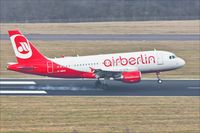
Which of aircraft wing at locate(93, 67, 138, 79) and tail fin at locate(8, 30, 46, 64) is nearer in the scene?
tail fin at locate(8, 30, 46, 64)

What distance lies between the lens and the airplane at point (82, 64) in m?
54.8

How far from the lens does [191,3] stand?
132 metres

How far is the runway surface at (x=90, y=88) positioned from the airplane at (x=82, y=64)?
1126 millimetres

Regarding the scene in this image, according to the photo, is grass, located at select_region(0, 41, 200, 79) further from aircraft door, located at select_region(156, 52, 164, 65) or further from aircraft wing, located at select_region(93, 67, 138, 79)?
aircraft wing, located at select_region(93, 67, 138, 79)

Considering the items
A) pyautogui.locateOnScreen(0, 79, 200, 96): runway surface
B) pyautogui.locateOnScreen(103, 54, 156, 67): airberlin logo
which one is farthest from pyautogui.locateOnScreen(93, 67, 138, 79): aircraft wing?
pyautogui.locateOnScreen(0, 79, 200, 96): runway surface

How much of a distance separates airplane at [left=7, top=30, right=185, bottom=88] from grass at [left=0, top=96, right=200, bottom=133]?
17.1 ft

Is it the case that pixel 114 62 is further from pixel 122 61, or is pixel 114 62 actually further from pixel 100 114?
pixel 100 114

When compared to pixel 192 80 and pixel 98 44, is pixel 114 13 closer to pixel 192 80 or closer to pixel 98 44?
pixel 98 44

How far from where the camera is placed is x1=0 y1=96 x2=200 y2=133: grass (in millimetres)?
41781

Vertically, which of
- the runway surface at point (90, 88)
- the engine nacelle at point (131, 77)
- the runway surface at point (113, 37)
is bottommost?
the runway surface at point (90, 88)

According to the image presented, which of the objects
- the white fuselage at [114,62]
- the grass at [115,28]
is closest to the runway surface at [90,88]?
the white fuselage at [114,62]

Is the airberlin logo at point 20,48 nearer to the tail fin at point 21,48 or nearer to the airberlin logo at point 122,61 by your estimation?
the tail fin at point 21,48

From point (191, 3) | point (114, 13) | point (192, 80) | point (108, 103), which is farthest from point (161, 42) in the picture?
point (191, 3)

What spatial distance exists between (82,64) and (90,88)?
2.33m
